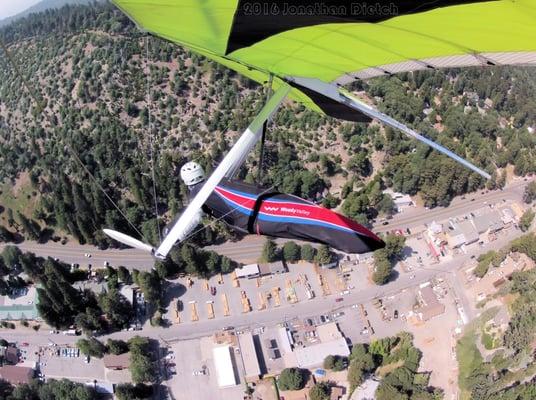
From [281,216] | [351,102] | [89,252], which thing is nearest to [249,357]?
[89,252]

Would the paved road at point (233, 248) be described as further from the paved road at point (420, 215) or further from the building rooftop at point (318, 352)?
the building rooftop at point (318, 352)

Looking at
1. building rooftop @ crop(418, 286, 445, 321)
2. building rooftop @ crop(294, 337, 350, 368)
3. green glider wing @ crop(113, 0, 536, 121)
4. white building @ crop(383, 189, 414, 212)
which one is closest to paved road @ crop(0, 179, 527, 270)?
white building @ crop(383, 189, 414, 212)

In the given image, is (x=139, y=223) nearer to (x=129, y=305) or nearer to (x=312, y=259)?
(x=129, y=305)

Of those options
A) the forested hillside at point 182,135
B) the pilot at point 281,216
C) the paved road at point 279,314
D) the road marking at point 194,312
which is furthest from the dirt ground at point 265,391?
the pilot at point 281,216

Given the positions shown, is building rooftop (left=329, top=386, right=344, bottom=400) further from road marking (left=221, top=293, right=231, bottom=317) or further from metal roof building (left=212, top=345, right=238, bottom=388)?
road marking (left=221, top=293, right=231, bottom=317)

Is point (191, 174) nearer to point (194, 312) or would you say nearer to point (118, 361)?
point (118, 361)

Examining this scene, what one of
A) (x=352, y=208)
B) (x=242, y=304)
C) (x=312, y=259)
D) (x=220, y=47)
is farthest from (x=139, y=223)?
(x=220, y=47)

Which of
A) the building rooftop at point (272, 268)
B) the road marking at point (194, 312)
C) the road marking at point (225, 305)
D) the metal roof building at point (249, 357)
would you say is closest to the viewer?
the metal roof building at point (249, 357)
